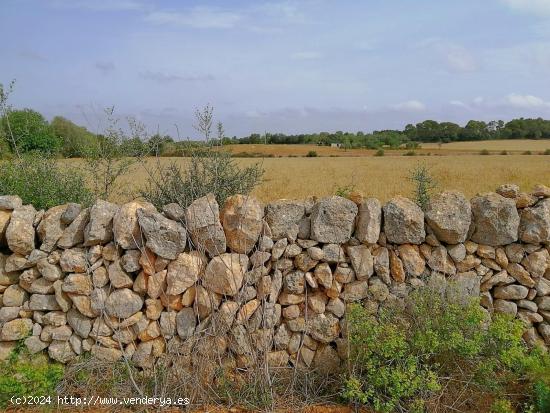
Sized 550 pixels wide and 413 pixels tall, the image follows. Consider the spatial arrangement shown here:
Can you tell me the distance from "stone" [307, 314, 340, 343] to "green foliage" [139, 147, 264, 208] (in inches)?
70.6

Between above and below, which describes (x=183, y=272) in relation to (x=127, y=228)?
below

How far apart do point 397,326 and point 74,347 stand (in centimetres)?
305

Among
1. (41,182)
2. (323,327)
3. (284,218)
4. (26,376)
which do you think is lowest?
(26,376)

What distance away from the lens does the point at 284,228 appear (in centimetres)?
438

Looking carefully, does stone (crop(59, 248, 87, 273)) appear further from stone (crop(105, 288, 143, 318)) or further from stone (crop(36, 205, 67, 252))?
stone (crop(105, 288, 143, 318))

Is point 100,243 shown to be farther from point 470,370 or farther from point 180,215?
point 470,370

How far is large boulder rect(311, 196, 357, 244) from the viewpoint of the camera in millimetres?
4316

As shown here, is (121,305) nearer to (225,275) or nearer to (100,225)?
(100,225)

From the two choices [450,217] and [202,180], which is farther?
[202,180]

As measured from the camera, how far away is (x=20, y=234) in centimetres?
429

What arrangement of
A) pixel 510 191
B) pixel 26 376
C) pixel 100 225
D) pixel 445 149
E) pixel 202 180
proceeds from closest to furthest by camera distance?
pixel 26 376 → pixel 100 225 → pixel 510 191 → pixel 202 180 → pixel 445 149

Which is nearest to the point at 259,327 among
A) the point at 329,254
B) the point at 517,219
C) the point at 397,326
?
the point at 329,254

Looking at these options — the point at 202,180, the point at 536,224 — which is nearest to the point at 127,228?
the point at 202,180

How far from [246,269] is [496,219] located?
2.50 m
